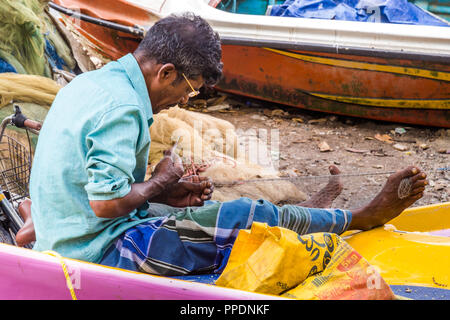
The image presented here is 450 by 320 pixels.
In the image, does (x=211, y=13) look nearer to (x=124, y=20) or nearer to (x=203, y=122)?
(x=124, y=20)

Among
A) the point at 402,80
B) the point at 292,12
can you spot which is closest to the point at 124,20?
the point at 292,12

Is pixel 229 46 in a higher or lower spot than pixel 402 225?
Answer: higher

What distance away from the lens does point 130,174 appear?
154cm

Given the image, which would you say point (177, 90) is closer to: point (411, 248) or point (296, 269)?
point (296, 269)

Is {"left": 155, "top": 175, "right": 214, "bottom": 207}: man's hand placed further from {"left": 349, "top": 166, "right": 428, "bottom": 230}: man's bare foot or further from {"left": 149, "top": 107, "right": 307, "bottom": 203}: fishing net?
{"left": 149, "top": 107, "right": 307, "bottom": 203}: fishing net

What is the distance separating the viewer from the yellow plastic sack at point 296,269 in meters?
1.57

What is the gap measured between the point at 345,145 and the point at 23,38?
3.19 meters

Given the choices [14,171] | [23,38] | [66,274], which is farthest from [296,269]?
[23,38]

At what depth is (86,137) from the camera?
1.50m

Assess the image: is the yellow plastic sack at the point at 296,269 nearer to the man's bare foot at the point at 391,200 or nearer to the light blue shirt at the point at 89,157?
the light blue shirt at the point at 89,157

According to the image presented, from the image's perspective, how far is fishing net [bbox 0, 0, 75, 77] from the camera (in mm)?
3492

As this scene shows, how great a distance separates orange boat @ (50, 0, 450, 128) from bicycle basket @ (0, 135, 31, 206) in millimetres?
2637

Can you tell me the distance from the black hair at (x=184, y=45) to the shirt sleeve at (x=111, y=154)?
0.26 meters

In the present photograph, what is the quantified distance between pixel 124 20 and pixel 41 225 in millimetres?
4055
